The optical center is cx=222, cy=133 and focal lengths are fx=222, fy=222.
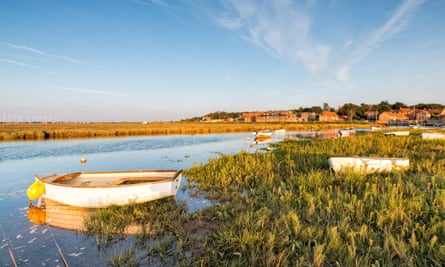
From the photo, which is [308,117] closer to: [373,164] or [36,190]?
[373,164]

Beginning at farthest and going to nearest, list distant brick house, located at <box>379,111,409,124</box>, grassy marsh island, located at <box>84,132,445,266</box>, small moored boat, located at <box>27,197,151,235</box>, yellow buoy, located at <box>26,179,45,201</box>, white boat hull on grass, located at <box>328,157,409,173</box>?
distant brick house, located at <box>379,111,409,124</box> < white boat hull on grass, located at <box>328,157,409,173</box> < yellow buoy, located at <box>26,179,45,201</box> < small moored boat, located at <box>27,197,151,235</box> < grassy marsh island, located at <box>84,132,445,266</box>

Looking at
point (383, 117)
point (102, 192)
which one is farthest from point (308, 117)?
point (102, 192)

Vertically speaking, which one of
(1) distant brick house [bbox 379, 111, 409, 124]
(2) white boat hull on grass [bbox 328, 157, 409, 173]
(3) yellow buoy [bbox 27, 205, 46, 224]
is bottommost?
(3) yellow buoy [bbox 27, 205, 46, 224]

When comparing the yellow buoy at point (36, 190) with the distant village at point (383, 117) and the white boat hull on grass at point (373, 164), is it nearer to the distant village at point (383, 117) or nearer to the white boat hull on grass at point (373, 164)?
the white boat hull on grass at point (373, 164)

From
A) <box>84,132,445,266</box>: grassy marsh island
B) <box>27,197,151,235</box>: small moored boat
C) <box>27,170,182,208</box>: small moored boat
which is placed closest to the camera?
<box>84,132,445,266</box>: grassy marsh island

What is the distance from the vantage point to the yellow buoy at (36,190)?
945cm

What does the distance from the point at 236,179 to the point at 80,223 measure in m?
6.58

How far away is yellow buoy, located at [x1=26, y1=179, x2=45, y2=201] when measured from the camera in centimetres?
945

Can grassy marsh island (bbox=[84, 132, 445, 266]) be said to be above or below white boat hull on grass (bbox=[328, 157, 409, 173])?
below

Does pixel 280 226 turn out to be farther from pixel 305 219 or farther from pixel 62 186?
pixel 62 186

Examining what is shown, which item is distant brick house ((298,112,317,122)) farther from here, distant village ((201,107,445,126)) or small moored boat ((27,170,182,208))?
small moored boat ((27,170,182,208))

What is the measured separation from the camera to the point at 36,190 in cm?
956

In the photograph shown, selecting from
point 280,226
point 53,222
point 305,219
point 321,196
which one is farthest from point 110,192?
point 321,196

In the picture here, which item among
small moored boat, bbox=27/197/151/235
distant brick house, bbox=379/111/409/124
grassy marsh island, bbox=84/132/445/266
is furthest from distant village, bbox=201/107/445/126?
small moored boat, bbox=27/197/151/235
